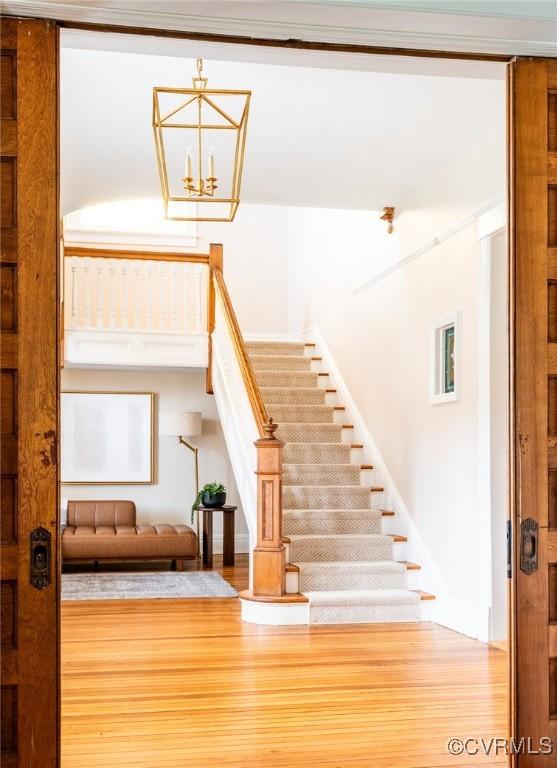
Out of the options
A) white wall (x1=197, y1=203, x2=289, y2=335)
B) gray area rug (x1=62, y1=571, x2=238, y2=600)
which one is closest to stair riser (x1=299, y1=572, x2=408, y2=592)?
gray area rug (x1=62, y1=571, x2=238, y2=600)

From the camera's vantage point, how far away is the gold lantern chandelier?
5355 millimetres

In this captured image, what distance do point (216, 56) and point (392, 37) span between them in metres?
0.59

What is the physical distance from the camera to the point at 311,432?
31.2ft

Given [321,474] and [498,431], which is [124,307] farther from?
[498,431]

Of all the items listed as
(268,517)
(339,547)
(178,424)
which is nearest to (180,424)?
(178,424)

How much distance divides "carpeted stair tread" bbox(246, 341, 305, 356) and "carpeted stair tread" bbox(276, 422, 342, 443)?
1.91 m

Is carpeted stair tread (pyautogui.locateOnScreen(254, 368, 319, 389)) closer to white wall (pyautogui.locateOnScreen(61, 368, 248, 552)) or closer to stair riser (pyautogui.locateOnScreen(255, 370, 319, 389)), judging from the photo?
stair riser (pyautogui.locateOnScreen(255, 370, 319, 389))

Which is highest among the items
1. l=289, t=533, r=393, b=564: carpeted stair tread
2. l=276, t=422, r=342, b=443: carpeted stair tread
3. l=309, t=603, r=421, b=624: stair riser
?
l=276, t=422, r=342, b=443: carpeted stair tread

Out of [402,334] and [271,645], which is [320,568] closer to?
[271,645]

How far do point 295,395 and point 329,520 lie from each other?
2.25 m

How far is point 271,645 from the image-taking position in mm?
6152

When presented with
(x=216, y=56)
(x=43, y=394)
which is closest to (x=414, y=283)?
(x=216, y=56)

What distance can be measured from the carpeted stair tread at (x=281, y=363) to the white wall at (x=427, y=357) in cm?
77

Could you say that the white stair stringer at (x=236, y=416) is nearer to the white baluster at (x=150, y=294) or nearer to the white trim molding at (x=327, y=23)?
the white baluster at (x=150, y=294)
